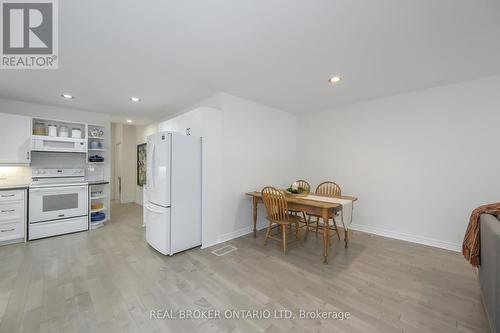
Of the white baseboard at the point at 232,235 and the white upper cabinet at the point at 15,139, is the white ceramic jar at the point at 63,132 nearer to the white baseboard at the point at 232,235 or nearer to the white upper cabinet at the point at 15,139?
the white upper cabinet at the point at 15,139

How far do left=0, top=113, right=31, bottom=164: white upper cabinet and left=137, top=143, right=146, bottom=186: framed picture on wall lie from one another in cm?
250

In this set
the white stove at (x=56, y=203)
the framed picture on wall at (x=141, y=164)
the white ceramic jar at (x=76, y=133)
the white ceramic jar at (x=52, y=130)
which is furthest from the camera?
the framed picture on wall at (x=141, y=164)

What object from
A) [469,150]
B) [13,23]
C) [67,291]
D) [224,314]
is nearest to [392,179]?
[469,150]

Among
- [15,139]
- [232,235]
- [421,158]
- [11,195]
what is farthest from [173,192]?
[421,158]

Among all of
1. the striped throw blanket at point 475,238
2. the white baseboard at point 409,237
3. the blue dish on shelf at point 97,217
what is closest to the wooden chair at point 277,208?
the white baseboard at point 409,237

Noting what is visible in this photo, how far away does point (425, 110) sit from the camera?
123 inches

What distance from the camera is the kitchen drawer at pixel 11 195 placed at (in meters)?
3.05

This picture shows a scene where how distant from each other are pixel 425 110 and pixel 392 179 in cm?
122

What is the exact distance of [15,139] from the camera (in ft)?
10.8

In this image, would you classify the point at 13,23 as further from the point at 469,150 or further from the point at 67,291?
the point at 469,150

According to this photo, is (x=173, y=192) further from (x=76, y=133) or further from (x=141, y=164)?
(x=141, y=164)

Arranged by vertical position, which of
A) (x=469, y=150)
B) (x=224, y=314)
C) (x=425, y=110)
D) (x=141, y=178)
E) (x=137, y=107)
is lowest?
(x=224, y=314)

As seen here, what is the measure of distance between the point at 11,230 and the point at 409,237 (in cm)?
650

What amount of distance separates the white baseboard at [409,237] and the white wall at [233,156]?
6.07 feet
